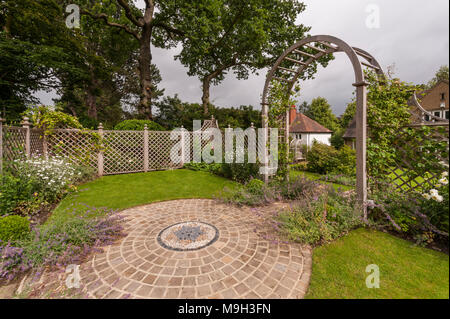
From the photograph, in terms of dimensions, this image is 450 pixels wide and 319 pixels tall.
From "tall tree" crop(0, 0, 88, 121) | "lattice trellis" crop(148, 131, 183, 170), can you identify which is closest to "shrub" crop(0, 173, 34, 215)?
"lattice trellis" crop(148, 131, 183, 170)

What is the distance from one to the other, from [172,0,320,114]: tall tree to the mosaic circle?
9.09 metres

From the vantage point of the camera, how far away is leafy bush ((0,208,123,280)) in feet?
7.57

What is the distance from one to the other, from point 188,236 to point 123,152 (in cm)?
625

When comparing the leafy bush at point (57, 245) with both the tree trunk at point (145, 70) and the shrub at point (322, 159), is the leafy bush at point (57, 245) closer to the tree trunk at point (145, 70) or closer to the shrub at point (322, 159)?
the tree trunk at point (145, 70)

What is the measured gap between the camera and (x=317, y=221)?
10.1ft

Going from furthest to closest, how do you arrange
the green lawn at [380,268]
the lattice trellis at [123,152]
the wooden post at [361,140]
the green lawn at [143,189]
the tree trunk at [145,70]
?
the tree trunk at [145,70], the lattice trellis at [123,152], the green lawn at [143,189], the wooden post at [361,140], the green lawn at [380,268]

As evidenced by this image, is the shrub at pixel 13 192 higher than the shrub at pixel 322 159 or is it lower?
lower

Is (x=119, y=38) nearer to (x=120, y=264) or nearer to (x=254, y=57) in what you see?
(x=254, y=57)

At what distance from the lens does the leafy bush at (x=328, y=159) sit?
8.84 m

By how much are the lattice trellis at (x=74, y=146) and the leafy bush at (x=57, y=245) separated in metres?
4.70

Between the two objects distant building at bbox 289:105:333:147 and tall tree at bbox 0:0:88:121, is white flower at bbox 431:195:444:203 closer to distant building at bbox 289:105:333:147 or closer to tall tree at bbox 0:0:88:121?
tall tree at bbox 0:0:88:121

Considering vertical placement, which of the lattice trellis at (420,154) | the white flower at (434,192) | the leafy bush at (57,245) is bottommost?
the leafy bush at (57,245)

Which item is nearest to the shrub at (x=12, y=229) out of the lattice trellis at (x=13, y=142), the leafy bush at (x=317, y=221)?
the lattice trellis at (x=13, y=142)

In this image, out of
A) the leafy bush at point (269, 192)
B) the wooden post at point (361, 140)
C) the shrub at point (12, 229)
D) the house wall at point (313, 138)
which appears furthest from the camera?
the house wall at point (313, 138)
